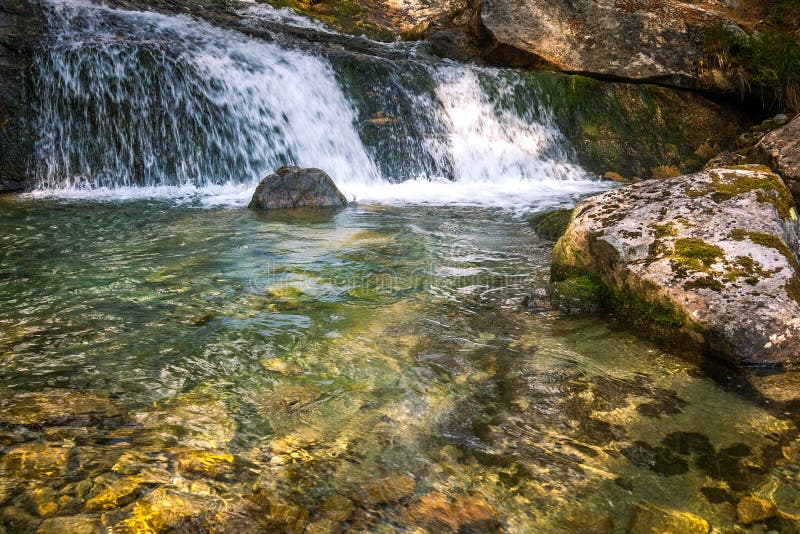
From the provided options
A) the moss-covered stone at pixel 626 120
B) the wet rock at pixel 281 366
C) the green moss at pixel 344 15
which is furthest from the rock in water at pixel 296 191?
the green moss at pixel 344 15

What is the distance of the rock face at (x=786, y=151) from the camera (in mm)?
6957

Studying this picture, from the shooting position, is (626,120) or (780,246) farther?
(626,120)

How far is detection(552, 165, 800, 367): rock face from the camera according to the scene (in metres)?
3.38

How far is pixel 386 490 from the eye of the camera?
7.30 feet

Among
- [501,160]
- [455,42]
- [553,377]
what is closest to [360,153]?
[501,160]

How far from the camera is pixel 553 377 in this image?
3.16 meters

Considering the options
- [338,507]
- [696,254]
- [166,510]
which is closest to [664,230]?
[696,254]

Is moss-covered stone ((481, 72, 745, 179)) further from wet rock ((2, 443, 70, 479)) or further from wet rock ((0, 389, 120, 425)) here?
wet rock ((2, 443, 70, 479))

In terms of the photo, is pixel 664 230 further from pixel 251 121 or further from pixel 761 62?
pixel 761 62

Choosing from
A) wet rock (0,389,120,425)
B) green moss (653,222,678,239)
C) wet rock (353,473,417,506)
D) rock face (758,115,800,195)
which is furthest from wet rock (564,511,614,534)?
rock face (758,115,800,195)

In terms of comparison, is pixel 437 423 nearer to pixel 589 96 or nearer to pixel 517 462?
pixel 517 462

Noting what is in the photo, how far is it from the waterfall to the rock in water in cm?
95

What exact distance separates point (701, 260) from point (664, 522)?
2.20 m

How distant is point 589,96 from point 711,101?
3.20 m
